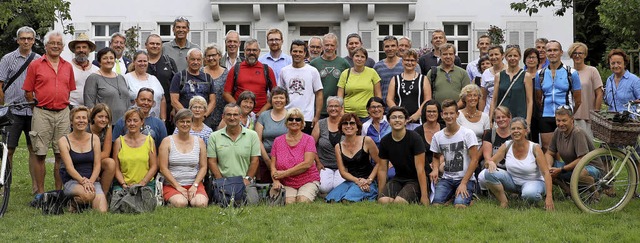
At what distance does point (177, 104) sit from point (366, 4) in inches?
640

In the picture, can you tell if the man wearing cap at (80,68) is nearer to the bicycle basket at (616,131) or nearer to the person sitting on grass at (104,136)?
the person sitting on grass at (104,136)

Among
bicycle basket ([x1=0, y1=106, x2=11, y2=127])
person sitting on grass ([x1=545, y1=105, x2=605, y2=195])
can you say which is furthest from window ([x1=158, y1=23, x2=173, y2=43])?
person sitting on grass ([x1=545, y1=105, x2=605, y2=195])

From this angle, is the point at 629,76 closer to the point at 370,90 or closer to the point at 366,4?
the point at 370,90

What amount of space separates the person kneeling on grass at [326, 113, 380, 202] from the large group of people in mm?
14

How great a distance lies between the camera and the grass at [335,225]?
7188mm

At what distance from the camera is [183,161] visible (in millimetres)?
8961

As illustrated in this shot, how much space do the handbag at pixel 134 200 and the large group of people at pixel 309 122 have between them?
21 centimetres

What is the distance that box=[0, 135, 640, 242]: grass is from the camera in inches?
283

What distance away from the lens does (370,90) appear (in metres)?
10.1

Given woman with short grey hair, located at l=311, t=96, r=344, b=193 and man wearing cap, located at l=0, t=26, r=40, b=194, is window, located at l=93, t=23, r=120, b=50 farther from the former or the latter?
woman with short grey hair, located at l=311, t=96, r=344, b=193

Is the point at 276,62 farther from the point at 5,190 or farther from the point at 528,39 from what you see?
the point at 528,39

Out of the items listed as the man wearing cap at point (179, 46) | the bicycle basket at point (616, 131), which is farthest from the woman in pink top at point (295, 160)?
the bicycle basket at point (616, 131)

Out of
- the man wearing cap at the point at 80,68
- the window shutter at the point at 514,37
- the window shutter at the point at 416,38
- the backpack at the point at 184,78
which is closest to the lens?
the man wearing cap at the point at 80,68

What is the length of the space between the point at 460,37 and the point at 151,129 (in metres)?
17.2
